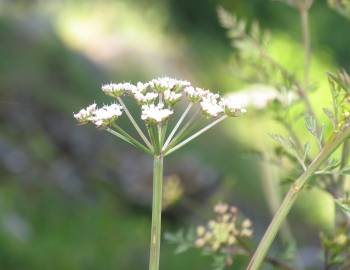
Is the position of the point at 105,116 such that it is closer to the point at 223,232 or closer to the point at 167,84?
the point at 167,84

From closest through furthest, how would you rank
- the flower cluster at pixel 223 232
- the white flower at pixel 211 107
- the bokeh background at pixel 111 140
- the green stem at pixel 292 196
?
the green stem at pixel 292 196, the white flower at pixel 211 107, the flower cluster at pixel 223 232, the bokeh background at pixel 111 140

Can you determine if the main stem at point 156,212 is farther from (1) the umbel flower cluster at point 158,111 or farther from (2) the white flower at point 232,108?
(2) the white flower at point 232,108

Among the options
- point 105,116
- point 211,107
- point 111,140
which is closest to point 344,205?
point 211,107

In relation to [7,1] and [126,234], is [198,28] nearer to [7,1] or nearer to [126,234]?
[7,1]

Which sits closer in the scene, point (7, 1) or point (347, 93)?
point (347, 93)

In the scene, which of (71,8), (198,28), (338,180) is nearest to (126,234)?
(338,180)

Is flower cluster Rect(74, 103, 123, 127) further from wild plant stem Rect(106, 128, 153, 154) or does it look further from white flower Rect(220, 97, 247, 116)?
white flower Rect(220, 97, 247, 116)

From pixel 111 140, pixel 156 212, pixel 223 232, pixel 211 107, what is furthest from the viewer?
pixel 111 140

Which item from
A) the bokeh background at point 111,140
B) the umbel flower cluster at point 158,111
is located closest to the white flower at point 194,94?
the umbel flower cluster at point 158,111
